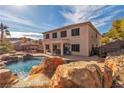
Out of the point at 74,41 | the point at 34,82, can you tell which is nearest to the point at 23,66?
the point at 34,82

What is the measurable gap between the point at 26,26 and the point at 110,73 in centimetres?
207

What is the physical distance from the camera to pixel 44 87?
3424 mm

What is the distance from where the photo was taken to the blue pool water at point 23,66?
4125mm

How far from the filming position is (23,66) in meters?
4.29

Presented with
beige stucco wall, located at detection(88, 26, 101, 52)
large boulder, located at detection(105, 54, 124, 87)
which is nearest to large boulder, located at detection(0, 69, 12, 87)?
large boulder, located at detection(105, 54, 124, 87)

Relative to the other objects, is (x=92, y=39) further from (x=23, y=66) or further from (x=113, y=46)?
(x=23, y=66)

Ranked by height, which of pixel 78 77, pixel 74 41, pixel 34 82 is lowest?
pixel 34 82

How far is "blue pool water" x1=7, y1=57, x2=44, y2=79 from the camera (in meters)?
4.12

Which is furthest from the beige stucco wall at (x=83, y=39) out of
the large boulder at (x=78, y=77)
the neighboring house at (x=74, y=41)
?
the large boulder at (x=78, y=77)

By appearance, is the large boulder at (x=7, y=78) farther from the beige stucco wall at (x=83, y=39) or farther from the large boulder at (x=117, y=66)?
the large boulder at (x=117, y=66)
